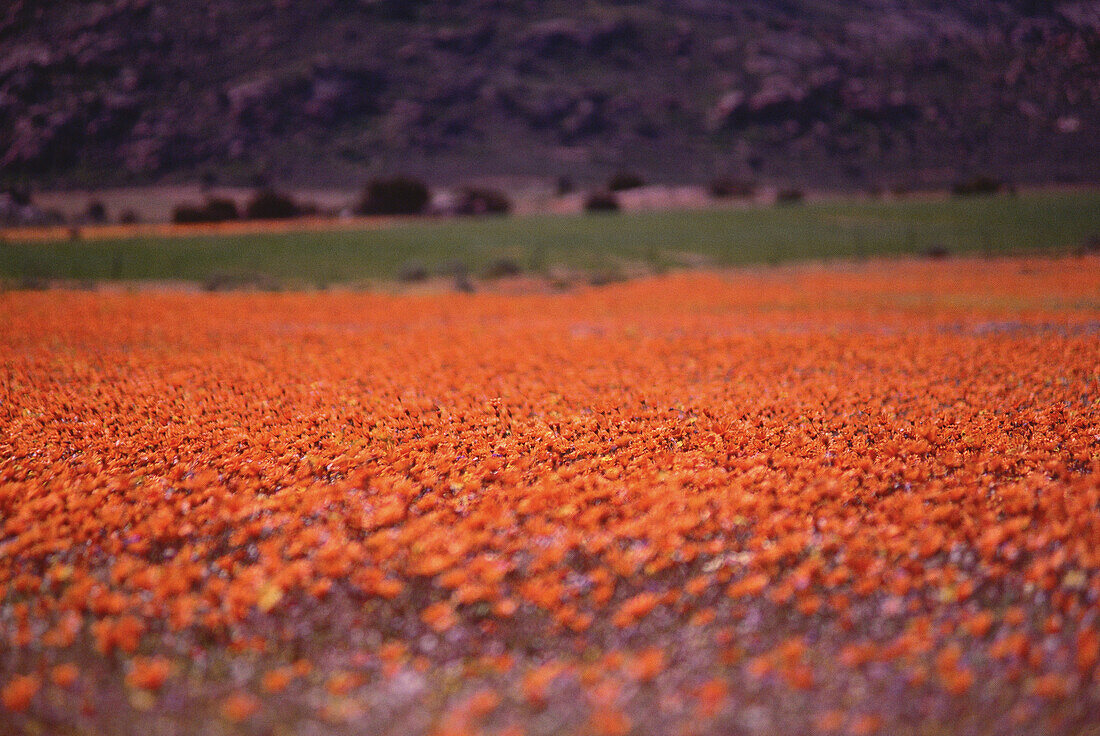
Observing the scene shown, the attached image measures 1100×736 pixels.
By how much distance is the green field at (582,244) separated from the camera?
3481 centimetres

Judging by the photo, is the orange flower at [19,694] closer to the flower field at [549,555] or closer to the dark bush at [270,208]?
the flower field at [549,555]

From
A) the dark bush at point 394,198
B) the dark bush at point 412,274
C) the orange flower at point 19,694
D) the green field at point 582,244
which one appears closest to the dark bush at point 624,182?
the dark bush at point 394,198

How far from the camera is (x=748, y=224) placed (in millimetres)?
54875

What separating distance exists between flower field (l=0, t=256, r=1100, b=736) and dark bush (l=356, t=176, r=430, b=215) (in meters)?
66.8

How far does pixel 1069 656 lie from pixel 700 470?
2.66 m

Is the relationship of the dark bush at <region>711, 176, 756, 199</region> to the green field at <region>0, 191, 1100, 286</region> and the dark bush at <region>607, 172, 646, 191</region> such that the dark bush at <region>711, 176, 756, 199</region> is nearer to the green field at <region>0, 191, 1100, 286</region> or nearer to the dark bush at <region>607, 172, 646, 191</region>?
the dark bush at <region>607, 172, 646, 191</region>

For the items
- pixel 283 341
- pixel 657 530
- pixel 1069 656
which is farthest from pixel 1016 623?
pixel 283 341

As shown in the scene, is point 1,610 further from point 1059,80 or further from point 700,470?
point 1059,80

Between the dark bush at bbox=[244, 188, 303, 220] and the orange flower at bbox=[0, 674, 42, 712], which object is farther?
the dark bush at bbox=[244, 188, 303, 220]

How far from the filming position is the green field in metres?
34.8

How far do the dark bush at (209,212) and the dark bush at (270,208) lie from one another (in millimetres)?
1409

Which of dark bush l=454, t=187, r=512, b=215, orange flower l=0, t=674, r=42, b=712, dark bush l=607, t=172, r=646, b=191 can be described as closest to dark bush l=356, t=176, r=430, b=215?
dark bush l=454, t=187, r=512, b=215

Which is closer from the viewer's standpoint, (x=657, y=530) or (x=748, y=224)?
(x=657, y=530)

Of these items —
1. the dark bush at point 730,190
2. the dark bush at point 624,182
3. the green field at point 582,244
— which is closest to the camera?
the green field at point 582,244
